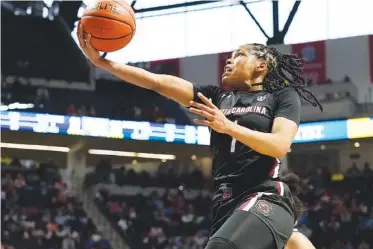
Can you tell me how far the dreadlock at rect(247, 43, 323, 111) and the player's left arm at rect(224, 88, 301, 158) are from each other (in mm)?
160

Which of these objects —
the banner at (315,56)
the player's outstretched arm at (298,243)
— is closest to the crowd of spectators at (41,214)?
the banner at (315,56)

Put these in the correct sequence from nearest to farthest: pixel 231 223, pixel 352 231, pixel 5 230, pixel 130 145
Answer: pixel 231 223 → pixel 5 230 → pixel 352 231 → pixel 130 145

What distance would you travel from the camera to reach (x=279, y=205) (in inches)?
140

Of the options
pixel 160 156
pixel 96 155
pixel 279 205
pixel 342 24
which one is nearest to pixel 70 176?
pixel 96 155

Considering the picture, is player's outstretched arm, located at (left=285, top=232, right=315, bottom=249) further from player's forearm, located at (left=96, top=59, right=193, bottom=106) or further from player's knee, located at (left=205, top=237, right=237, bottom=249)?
player's knee, located at (left=205, top=237, right=237, bottom=249)

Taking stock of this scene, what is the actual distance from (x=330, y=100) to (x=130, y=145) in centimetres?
647

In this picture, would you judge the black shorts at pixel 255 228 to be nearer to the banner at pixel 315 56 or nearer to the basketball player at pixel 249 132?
the basketball player at pixel 249 132

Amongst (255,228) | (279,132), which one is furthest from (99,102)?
(255,228)

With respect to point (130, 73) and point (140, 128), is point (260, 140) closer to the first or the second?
point (130, 73)

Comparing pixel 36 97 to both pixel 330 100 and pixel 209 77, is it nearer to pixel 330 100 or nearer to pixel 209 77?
pixel 209 77

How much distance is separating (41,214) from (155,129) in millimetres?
4706

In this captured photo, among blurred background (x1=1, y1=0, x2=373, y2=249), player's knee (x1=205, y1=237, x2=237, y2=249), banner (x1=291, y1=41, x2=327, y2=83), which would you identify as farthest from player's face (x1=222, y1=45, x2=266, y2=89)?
banner (x1=291, y1=41, x2=327, y2=83)

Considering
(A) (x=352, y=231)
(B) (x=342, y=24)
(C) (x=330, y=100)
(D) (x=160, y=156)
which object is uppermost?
(B) (x=342, y=24)

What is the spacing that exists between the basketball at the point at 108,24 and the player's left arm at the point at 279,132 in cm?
94
